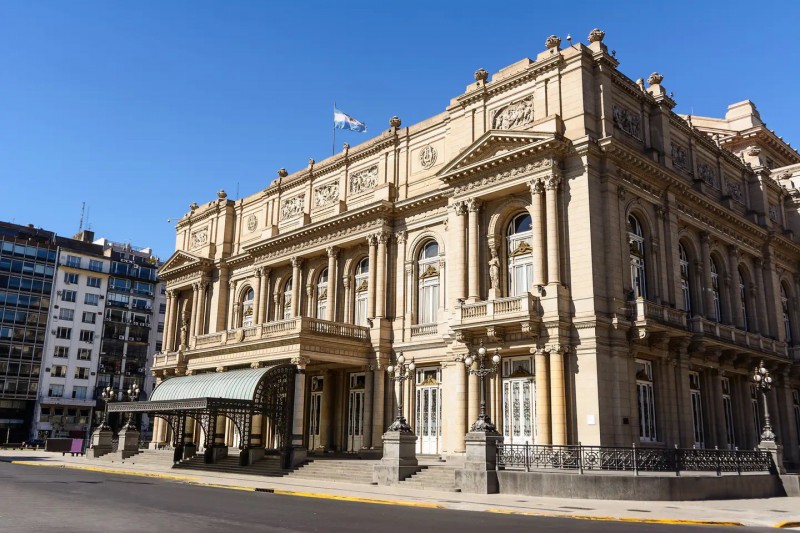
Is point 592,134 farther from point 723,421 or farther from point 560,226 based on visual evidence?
point 723,421

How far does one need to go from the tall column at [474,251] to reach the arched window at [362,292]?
29.7ft

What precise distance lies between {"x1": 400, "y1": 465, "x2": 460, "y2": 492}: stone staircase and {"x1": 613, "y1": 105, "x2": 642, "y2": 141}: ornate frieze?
60.2ft

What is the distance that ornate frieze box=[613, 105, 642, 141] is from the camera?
34.4 meters

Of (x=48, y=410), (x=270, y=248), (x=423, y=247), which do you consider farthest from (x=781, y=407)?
(x=48, y=410)

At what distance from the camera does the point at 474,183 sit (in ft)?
115

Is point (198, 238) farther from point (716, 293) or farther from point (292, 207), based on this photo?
point (716, 293)

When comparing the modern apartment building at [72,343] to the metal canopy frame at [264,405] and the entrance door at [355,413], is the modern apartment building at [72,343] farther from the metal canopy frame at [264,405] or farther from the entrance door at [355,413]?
the entrance door at [355,413]

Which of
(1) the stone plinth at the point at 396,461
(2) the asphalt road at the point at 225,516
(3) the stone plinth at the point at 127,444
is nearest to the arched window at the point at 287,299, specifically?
(3) the stone plinth at the point at 127,444

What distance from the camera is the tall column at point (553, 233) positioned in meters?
31.1

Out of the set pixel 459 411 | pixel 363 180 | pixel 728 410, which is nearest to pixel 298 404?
pixel 459 411

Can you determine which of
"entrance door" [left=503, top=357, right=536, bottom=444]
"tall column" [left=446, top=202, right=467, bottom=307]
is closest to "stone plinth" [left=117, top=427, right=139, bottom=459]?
"tall column" [left=446, top=202, right=467, bottom=307]

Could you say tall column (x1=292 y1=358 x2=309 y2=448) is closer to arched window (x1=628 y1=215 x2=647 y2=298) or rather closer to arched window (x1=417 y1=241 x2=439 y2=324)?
arched window (x1=417 y1=241 x2=439 y2=324)

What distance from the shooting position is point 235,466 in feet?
119

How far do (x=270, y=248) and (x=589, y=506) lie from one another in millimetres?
31498
